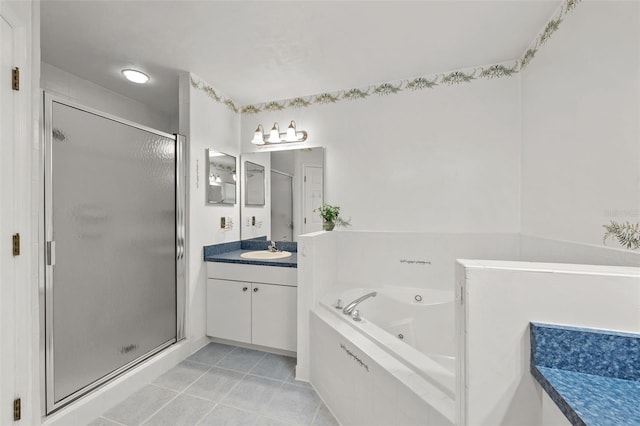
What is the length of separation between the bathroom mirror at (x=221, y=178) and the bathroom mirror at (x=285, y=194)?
16cm

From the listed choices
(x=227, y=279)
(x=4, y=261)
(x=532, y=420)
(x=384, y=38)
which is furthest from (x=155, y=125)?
(x=532, y=420)

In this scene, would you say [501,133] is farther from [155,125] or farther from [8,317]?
[155,125]

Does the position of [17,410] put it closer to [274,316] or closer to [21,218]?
[21,218]

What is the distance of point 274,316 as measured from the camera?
2.24 metres

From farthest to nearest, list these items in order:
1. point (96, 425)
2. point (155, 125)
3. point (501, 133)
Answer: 1. point (155, 125)
2. point (501, 133)
3. point (96, 425)

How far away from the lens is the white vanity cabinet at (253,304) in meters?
2.21

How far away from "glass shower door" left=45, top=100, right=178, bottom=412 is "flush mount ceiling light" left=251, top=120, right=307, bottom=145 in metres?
0.82

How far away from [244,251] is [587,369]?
2563mm

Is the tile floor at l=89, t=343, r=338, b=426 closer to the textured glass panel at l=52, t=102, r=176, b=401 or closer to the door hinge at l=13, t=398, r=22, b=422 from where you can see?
the textured glass panel at l=52, t=102, r=176, b=401

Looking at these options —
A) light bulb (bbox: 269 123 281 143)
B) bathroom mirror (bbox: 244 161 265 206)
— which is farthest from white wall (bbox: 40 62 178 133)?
light bulb (bbox: 269 123 281 143)

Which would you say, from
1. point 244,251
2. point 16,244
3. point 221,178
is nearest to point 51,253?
point 16,244

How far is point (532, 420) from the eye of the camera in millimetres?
718

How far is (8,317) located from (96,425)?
2.64ft

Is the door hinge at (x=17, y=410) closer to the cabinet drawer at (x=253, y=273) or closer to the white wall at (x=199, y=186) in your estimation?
the white wall at (x=199, y=186)
